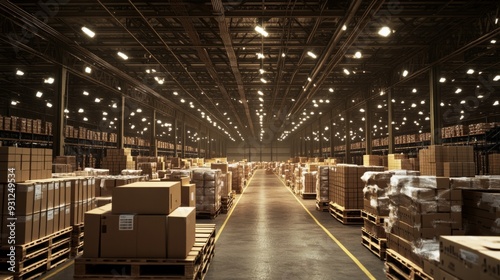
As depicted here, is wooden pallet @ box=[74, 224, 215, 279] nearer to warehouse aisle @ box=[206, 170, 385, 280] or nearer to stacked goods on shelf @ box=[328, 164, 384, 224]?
warehouse aisle @ box=[206, 170, 385, 280]

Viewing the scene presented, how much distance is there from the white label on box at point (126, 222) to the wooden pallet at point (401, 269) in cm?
382

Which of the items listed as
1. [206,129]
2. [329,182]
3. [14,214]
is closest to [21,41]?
[14,214]

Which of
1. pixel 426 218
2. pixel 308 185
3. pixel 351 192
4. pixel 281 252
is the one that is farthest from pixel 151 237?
pixel 308 185

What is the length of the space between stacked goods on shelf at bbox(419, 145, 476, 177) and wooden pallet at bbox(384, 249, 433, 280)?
4316 mm

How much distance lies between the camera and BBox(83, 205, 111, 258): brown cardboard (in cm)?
463

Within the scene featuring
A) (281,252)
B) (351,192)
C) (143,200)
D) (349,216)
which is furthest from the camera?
(349,216)

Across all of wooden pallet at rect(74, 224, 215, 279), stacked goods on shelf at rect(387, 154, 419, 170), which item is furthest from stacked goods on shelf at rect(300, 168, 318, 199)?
wooden pallet at rect(74, 224, 215, 279)

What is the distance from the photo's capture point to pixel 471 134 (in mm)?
17312

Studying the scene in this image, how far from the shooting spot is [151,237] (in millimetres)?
4641

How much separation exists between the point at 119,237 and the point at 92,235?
14.1 inches

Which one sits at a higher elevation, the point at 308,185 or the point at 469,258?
the point at 469,258

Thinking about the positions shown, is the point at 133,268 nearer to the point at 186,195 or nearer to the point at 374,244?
the point at 186,195

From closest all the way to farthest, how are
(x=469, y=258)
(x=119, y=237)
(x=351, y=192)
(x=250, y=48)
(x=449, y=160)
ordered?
(x=469, y=258)
(x=119, y=237)
(x=449, y=160)
(x=351, y=192)
(x=250, y=48)

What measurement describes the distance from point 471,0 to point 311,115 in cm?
2344
